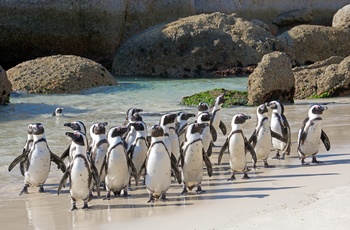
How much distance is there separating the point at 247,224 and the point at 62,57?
13.7 m

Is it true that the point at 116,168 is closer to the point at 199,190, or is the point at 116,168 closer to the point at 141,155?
the point at 141,155

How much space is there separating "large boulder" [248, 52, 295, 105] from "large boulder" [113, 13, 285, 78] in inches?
259

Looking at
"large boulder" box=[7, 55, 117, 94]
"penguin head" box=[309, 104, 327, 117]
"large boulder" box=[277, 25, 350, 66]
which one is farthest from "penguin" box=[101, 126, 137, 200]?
"large boulder" box=[277, 25, 350, 66]

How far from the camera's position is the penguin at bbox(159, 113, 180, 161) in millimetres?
8486

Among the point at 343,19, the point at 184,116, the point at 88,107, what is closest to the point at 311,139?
the point at 184,116

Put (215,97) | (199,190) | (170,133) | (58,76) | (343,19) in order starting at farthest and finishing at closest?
(343,19) → (58,76) → (215,97) → (170,133) → (199,190)

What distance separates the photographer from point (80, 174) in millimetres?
7484

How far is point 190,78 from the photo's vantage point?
857 inches

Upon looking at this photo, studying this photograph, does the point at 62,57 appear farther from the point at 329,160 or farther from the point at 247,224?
the point at 247,224

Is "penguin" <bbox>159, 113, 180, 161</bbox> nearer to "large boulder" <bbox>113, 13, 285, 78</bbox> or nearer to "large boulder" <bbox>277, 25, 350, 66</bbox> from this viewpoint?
"large boulder" <bbox>113, 13, 285, 78</bbox>

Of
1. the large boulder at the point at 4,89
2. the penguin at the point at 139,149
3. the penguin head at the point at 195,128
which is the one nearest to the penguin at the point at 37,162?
the penguin at the point at 139,149

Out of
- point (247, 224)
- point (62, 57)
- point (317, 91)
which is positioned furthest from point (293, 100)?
point (247, 224)

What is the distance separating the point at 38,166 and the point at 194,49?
46.4ft

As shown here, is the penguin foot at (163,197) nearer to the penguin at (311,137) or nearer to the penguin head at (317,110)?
the penguin at (311,137)
